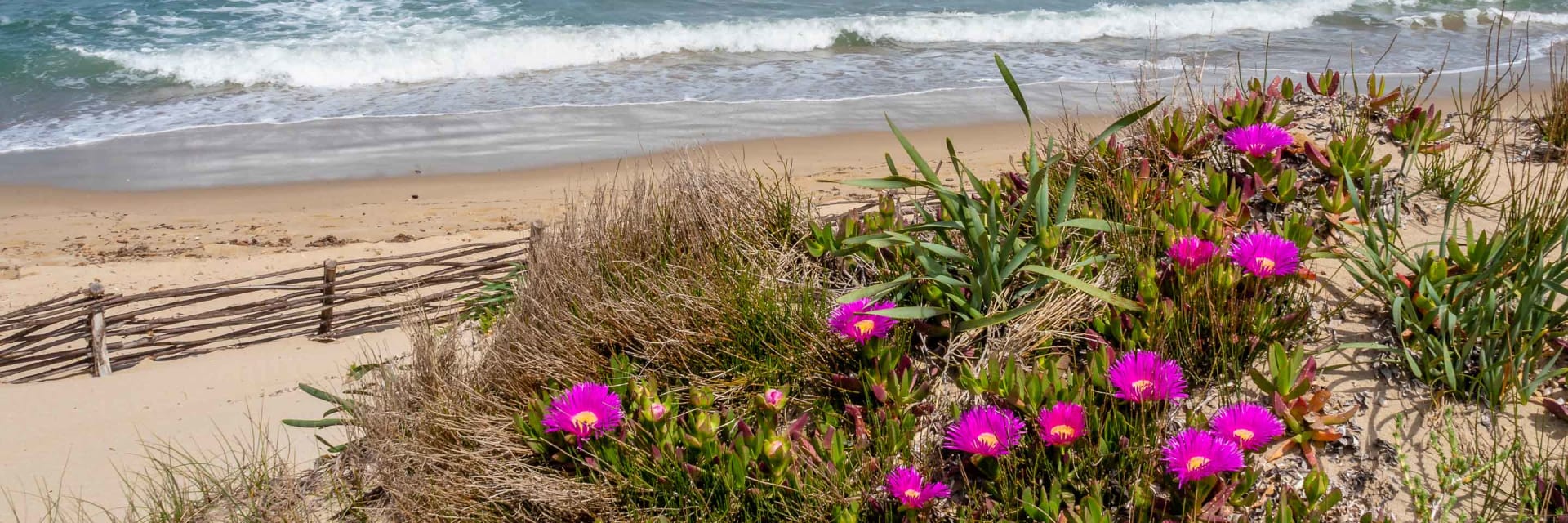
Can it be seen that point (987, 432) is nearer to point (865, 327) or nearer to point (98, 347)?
point (865, 327)

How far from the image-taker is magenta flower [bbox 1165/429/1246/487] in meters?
2.05

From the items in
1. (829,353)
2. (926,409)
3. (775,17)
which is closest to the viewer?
(926,409)

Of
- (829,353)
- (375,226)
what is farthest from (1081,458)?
(375,226)

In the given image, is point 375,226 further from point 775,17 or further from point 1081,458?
point 775,17

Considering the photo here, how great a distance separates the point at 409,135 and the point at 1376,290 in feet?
28.9

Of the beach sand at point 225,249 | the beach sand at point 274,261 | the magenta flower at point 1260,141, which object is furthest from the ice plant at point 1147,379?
the beach sand at point 225,249

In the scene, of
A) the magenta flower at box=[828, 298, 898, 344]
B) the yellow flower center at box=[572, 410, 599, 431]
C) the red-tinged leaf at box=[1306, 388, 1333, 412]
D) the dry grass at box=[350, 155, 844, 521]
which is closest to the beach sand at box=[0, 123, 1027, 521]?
the dry grass at box=[350, 155, 844, 521]

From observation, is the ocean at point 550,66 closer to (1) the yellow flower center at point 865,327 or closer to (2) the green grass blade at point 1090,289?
(2) the green grass blade at point 1090,289

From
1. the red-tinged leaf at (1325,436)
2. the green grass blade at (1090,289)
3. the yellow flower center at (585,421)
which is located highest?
the green grass blade at (1090,289)

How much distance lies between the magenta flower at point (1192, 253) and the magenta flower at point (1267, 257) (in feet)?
0.22

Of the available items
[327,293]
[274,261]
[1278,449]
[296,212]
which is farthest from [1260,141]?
[296,212]

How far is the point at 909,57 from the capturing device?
13.3m

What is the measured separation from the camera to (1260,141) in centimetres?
335

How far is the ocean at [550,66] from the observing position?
944 cm
